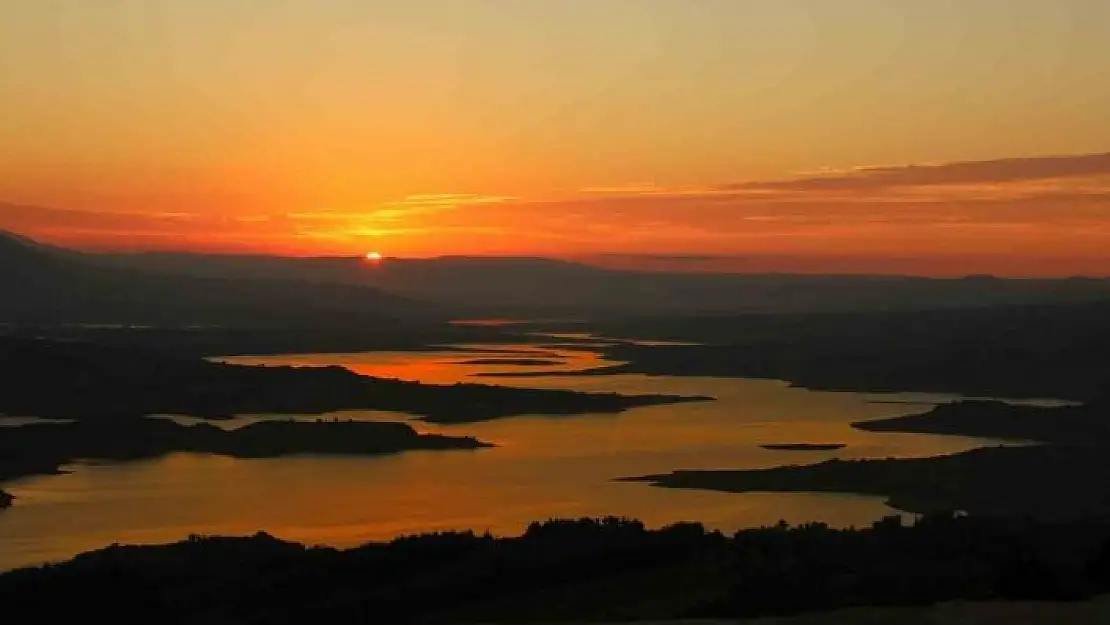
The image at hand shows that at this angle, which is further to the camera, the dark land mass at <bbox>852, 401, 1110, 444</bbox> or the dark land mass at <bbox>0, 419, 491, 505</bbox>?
the dark land mass at <bbox>852, 401, 1110, 444</bbox>

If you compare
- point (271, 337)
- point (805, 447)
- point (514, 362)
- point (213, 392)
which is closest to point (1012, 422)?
point (805, 447)

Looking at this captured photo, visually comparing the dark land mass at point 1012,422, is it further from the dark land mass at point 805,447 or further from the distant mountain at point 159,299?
the distant mountain at point 159,299

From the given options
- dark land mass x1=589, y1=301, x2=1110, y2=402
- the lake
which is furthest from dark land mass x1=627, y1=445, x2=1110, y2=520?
dark land mass x1=589, y1=301, x2=1110, y2=402

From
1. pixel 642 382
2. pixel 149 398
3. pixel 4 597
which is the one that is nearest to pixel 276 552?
pixel 4 597

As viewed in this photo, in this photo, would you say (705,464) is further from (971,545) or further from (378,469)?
(971,545)

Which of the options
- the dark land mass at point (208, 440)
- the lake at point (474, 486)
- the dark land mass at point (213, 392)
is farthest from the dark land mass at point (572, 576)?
the dark land mass at point (213, 392)

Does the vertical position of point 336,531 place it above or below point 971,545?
below

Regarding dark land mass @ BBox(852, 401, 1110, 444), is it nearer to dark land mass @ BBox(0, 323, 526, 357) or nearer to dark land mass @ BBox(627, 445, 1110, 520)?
dark land mass @ BBox(627, 445, 1110, 520)
